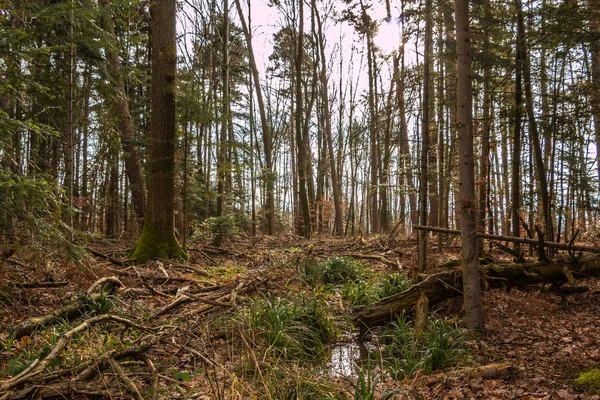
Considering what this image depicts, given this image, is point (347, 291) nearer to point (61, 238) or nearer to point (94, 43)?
point (61, 238)

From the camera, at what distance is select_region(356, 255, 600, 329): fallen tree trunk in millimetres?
5379

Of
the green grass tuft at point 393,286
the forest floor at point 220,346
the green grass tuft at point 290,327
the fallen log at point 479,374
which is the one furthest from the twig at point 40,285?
the fallen log at point 479,374

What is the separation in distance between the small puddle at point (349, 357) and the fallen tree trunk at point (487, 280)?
0.49 m

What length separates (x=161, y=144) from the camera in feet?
27.7

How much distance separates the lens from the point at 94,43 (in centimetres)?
703

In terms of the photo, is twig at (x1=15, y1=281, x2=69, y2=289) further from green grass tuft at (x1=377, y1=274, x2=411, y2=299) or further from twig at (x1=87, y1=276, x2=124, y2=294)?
green grass tuft at (x1=377, y1=274, x2=411, y2=299)

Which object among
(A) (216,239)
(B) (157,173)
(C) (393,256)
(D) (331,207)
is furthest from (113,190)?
(D) (331,207)

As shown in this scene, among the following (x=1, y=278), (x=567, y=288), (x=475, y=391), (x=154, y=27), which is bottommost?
(x=475, y=391)

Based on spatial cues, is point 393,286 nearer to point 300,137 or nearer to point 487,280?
point 487,280

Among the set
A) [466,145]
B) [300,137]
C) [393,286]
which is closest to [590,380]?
[466,145]

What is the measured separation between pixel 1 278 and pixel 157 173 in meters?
4.31

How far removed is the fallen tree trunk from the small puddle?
485 millimetres

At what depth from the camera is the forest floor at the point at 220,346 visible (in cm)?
306

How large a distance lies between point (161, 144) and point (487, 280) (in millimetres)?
7155
